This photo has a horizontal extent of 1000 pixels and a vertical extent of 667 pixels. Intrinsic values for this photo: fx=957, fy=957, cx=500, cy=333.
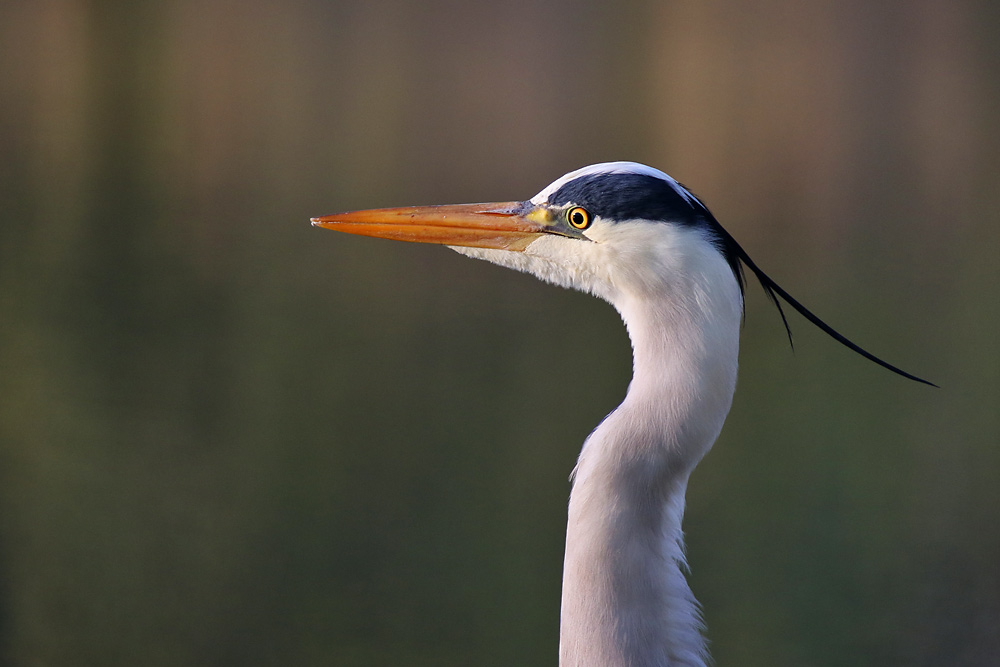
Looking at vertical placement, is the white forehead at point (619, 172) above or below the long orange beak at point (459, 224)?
above

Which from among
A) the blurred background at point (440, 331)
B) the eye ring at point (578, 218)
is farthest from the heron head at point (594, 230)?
the blurred background at point (440, 331)

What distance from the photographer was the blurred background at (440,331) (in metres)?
3.00

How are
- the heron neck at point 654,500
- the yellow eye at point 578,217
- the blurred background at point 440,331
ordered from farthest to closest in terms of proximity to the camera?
1. the blurred background at point 440,331
2. the yellow eye at point 578,217
3. the heron neck at point 654,500

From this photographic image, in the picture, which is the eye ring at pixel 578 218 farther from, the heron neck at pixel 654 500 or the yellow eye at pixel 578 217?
the heron neck at pixel 654 500

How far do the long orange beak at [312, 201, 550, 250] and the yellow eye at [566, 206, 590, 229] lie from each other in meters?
0.04

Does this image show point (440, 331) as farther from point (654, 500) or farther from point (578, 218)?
point (654, 500)

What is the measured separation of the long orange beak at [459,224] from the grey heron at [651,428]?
13cm

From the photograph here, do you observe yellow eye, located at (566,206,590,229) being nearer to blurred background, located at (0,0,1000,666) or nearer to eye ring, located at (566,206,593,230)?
eye ring, located at (566,206,593,230)

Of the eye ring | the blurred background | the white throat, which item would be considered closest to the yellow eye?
the eye ring

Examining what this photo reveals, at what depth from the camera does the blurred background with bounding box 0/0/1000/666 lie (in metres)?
3.00

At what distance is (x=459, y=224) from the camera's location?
1404mm

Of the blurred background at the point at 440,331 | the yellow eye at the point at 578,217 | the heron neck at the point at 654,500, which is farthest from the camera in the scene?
the blurred background at the point at 440,331

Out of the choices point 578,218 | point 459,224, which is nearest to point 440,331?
point 459,224

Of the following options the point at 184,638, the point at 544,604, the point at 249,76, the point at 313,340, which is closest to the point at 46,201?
the point at 249,76
